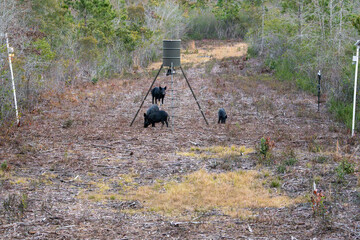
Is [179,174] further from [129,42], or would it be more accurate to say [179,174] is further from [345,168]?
[129,42]

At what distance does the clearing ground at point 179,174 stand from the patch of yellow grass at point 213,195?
2 cm

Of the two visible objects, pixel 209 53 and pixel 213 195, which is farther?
pixel 209 53

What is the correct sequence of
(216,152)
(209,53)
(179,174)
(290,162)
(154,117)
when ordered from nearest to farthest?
(179,174), (290,162), (216,152), (154,117), (209,53)

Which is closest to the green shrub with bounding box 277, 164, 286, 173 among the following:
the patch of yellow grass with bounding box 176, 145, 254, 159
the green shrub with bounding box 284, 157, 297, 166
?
the green shrub with bounding box 284, 157, 297, 166

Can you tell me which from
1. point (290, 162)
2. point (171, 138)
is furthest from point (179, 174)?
point (171, 138)

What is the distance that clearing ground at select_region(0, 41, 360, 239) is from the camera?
600 cm

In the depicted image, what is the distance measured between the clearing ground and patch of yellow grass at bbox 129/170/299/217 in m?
0.02

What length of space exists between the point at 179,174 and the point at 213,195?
134cm

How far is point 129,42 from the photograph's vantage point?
24641 millimetres

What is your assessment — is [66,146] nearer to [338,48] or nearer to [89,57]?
[338,48]

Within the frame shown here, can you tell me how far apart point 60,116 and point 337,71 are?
31.9 ft

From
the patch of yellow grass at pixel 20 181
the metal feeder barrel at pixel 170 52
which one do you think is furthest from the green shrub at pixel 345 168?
the patch of yellow grass at pixel 20 181

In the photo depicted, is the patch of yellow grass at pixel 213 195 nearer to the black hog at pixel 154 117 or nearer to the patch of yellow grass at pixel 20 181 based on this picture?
the patch of yellow grass at pixel 20 181

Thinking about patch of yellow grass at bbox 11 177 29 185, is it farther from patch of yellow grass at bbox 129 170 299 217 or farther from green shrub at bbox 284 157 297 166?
green shrub at bbox 284 157 297 166
